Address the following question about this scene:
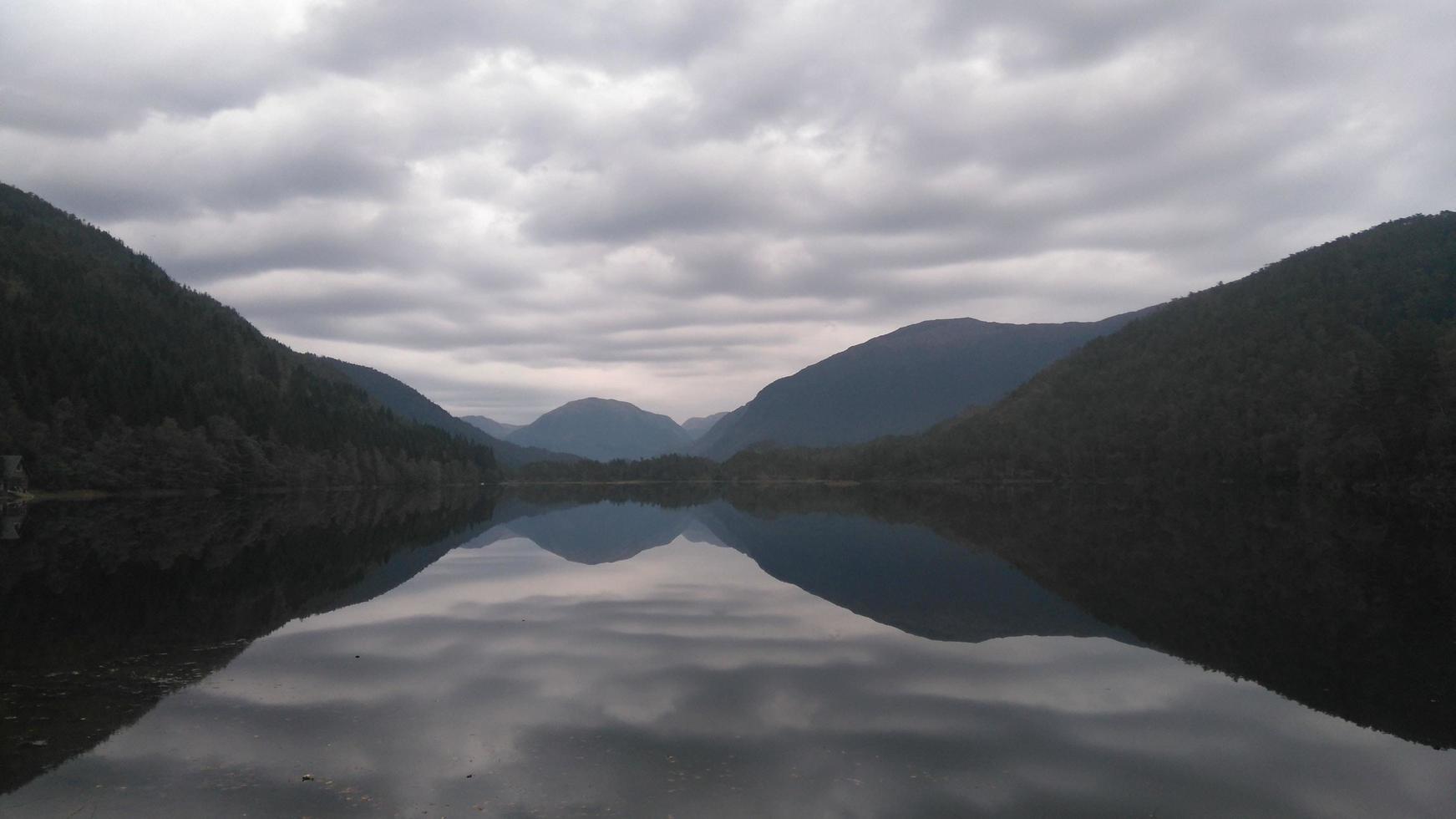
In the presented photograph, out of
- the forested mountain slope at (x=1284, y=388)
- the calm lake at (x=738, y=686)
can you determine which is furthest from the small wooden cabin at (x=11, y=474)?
the forested mountain slope at (x=1284, y=388)

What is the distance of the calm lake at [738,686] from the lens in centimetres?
1327

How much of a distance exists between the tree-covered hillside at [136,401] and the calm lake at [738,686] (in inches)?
2975

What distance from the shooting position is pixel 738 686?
19828 mm

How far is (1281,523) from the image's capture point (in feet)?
197

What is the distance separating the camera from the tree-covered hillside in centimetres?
10812

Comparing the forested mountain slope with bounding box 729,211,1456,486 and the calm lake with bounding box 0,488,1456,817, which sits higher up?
the forested mountain slope with bounding box 729,211,1456,486

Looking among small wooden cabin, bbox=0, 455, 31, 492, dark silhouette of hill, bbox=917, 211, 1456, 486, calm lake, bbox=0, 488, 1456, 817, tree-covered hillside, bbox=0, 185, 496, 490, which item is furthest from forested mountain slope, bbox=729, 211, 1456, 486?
small wooden cabin, bbox=0, 455, 31, 492

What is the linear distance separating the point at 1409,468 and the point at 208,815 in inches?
3924

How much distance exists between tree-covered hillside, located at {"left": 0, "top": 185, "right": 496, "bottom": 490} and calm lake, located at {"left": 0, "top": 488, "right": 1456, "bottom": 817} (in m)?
75.6

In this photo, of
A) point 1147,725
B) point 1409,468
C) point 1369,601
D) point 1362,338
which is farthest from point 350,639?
point 1362,338

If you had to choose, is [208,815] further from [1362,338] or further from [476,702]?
[1362,338]

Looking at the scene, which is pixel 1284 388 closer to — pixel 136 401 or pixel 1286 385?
pixel 1286 385

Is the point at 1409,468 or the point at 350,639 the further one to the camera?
the point at 1409,468

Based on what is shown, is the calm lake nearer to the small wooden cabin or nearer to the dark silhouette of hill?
the dark silhouette of hill
